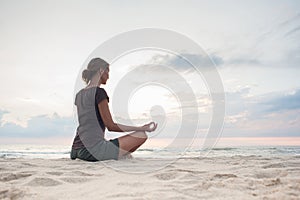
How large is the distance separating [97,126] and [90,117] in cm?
16

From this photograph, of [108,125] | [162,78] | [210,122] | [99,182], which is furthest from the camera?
[162,78]

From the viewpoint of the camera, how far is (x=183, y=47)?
18.2ft

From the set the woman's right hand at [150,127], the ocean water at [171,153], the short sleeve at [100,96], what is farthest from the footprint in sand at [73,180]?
the ocean water at [171,153]

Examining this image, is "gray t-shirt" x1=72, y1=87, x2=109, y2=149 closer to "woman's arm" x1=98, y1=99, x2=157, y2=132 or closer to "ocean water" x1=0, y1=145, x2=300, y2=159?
"woman's arm" x1=98, y1=99, x2=157, y2=132

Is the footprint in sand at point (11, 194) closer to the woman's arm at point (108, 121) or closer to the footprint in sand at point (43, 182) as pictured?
the footprint in sand at point (43, 182)

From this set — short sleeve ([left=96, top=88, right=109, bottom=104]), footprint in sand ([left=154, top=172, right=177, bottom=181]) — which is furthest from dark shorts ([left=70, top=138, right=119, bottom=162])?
footprint in sand ([left=154, top=172, right=177, bottom=181])

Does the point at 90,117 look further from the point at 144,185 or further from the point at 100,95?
the point at 144,185

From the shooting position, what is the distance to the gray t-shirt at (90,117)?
418 centimetres

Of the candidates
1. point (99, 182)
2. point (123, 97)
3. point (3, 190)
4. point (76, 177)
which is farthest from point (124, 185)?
point (123, 97)

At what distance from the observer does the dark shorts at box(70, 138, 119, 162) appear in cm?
427

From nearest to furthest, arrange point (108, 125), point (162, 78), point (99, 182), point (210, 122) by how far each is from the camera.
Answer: point (99, 182)
point (108, 125)
point (210, 122)
point (162, 78)

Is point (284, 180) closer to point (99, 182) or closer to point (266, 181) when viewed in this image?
point (266, 181)

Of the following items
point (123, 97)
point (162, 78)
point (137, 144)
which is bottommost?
point (137, 144)

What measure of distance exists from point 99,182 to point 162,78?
284 cm
